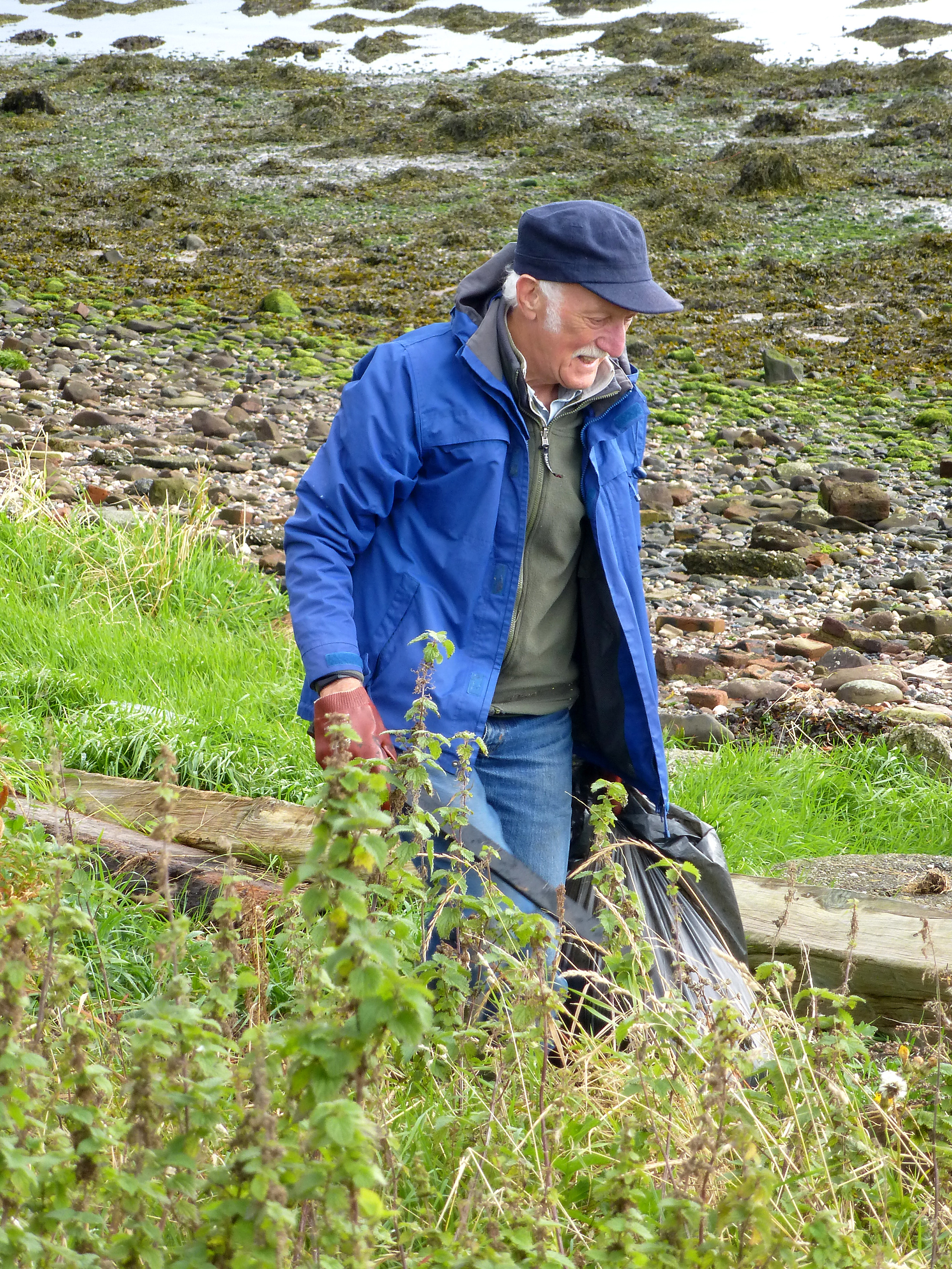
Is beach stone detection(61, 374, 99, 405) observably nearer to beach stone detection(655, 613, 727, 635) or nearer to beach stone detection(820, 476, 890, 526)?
beach stone detection(655, 613, 727, 635)

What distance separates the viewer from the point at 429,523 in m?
3.24

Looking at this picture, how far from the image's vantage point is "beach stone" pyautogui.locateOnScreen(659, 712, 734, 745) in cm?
581

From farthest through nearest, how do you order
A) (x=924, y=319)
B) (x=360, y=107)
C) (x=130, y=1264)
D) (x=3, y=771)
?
(x=360, y=107) → (x=924, y=319) → (x=3, y=771) → (x=130, y=1264)

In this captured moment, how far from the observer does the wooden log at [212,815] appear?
12.6ft

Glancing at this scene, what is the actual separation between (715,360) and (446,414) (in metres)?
11.6

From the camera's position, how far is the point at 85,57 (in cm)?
3369

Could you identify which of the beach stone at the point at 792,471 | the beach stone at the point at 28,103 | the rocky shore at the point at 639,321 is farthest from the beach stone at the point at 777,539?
the beach stone at the point at 28,103

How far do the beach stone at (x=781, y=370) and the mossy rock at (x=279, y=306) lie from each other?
544 cm

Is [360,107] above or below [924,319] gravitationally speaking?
above

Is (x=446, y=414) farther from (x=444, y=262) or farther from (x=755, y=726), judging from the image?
(x=444, y=262)

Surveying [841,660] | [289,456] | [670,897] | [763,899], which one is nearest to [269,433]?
[289,456]

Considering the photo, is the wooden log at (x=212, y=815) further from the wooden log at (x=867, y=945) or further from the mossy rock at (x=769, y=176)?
the mossy rock at (x=769, y=176)

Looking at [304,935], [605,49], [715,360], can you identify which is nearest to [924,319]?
[715,360]

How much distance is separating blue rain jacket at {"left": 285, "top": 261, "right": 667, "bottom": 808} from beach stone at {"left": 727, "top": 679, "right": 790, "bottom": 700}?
315cm
